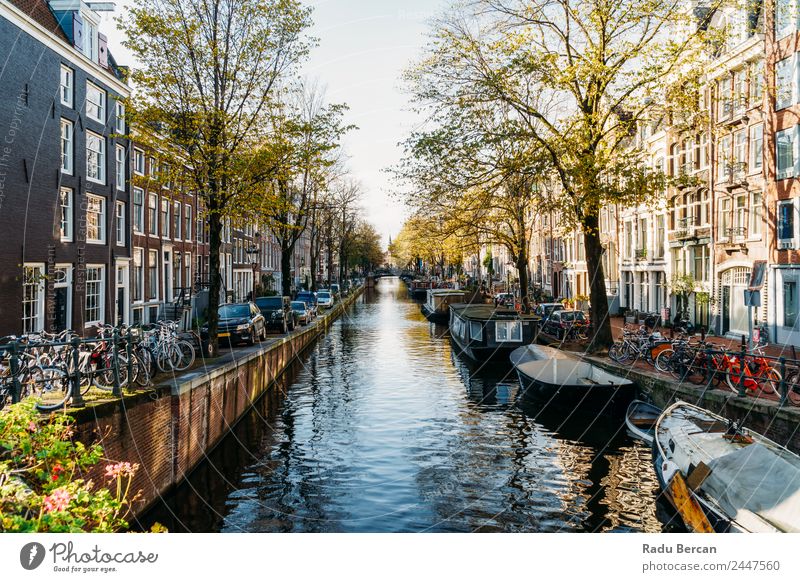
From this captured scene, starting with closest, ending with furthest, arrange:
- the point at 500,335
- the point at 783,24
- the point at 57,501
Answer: the point at 57,501
the point at 783,24
the point at 500,335

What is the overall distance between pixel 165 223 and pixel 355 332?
1427 cm

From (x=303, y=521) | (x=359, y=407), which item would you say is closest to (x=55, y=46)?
(x=359, y=407)

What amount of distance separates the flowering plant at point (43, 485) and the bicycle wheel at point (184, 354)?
924 cm

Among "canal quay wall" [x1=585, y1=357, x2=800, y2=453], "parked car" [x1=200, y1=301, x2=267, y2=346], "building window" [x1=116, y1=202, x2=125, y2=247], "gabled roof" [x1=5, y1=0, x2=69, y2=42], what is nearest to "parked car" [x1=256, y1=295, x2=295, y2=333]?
"parked car" [x1=200, y1=301, x2=267, y2=346]

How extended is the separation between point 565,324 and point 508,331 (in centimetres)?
313

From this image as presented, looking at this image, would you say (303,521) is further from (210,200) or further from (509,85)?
(509,85)

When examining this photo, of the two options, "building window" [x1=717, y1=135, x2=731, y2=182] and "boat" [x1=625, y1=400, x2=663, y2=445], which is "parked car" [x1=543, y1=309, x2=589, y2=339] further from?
"boat" [x1=625, y1=400, x2=663, y2=445]

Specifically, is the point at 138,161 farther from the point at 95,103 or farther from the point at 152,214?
the point at 95,103

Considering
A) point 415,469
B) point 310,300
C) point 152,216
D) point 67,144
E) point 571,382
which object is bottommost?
point 415,469

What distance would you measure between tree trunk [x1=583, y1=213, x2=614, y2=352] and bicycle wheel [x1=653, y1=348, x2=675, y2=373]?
3.87 metres

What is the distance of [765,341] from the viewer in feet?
Answer: 75.9

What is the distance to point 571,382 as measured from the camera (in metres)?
19.4

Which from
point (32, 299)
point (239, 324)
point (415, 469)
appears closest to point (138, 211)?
point (32, 299)

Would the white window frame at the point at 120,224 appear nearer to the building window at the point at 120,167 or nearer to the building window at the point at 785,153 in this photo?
the building window at the point at 120,167
